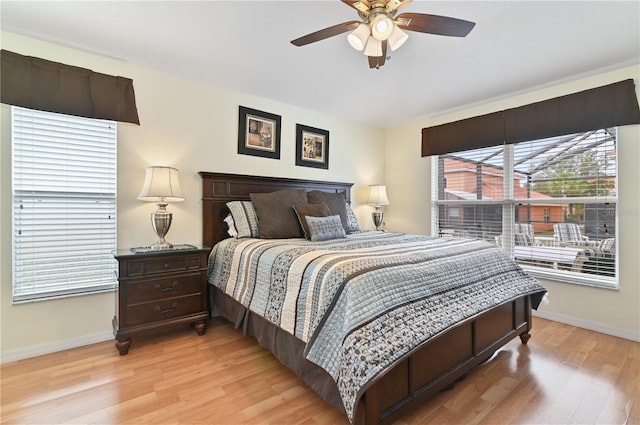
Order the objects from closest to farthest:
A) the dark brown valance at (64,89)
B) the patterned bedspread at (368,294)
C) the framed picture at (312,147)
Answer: the patterned bedspread at (368,294) < the dark brown valance at (64,89) < the framed picture at (312,147)

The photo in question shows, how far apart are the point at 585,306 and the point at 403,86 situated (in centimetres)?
277

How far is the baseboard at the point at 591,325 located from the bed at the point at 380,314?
34.2 inches

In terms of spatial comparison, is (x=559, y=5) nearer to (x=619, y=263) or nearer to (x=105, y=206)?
(x=619, y=263)

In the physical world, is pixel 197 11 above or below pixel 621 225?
above

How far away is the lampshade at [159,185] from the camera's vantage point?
2.35m

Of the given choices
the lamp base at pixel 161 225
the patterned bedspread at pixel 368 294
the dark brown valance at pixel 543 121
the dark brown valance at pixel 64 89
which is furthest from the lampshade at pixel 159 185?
the dark brown valance at pixel 543 121

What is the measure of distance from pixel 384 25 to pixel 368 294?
1.44 meters

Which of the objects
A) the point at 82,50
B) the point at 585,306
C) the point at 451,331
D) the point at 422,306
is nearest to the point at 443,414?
the point at 451,331

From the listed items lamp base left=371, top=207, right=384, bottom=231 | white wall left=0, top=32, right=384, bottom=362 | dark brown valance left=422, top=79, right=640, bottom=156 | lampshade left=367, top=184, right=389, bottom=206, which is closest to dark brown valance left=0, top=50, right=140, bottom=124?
white wall left=0, top=32, right=384, bottom=362

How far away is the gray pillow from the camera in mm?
2617

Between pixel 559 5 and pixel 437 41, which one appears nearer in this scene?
pixel 559 5

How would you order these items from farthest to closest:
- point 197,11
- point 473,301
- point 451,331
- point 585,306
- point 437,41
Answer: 1. point 585,306
2. point 437,41
3. point 197,11
4. point 473,301
5. point 451,331

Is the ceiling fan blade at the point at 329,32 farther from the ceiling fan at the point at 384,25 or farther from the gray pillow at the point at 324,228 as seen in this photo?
the gray pillow at the point at 324,228

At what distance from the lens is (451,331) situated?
5.36 ft
